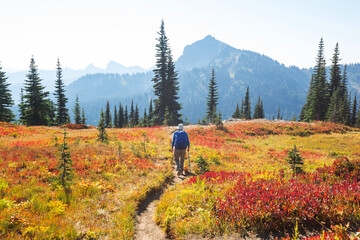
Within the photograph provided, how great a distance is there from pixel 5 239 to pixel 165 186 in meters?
6.05

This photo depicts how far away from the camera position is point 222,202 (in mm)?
5645

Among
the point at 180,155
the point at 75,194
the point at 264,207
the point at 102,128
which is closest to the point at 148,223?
the point at 75,194

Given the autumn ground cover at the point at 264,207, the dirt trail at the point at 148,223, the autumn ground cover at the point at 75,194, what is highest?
the autumn ground cover at the point at 264,207

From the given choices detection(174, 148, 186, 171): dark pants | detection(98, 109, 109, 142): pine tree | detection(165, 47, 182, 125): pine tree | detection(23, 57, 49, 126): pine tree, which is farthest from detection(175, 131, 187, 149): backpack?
detection(23, 57, 49, 126): pine tree

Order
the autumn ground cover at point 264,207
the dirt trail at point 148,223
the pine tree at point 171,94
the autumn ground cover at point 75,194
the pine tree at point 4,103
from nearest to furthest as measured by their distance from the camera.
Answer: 1. the autumn ground cover at point 264,207
2. the autumn ground cover at point 75,194
3. the dirt trail at point 148,223
4. the pine tree at point 4,103
5. the pine tree at point 171,94

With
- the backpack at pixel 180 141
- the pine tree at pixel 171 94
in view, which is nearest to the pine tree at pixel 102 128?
the backpack at pixel 180 141

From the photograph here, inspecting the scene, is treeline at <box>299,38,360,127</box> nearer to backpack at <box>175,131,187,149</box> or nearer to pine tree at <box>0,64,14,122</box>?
backpack at <box>175,131,187,149</box>

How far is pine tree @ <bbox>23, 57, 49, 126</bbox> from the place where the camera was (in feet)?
143

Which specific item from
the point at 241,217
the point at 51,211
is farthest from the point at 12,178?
the point at 241,217

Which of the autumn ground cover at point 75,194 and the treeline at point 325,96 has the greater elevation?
the treeline at point 325,96

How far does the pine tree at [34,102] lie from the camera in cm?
4356

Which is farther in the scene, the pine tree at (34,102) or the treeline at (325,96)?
the treeline at (325,96)

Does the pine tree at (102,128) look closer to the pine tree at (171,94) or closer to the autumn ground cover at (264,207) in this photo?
the autumn ground cover at (264,207)

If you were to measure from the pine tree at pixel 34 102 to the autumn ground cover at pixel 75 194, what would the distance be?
129ft
